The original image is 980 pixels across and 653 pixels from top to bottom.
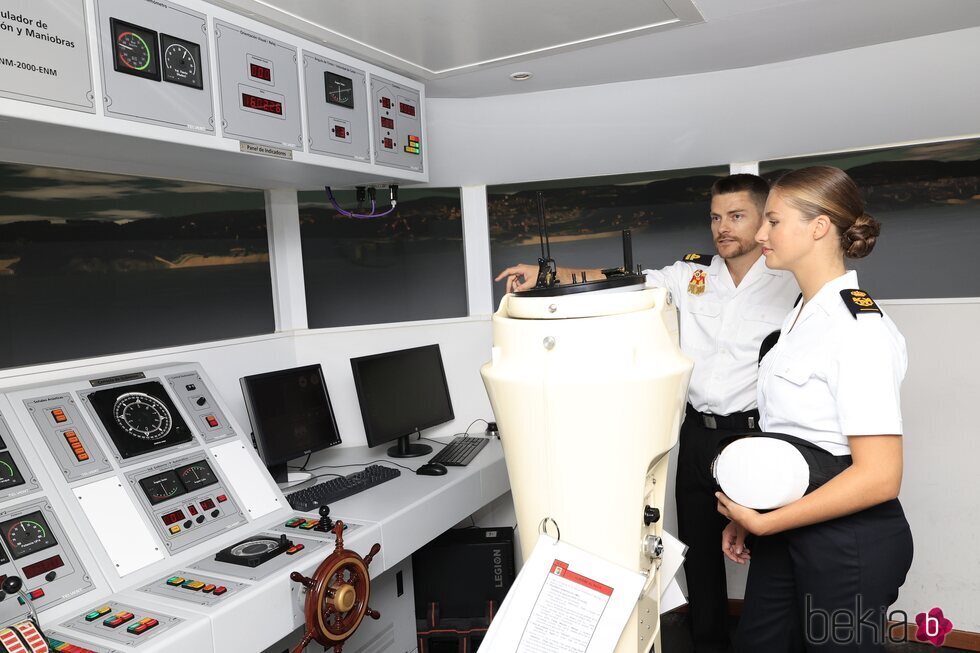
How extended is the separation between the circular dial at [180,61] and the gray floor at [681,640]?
9.15 ft

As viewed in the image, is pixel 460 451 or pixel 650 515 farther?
pixel 460 451

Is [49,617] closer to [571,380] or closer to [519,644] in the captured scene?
[519,644]

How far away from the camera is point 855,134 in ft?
9.20

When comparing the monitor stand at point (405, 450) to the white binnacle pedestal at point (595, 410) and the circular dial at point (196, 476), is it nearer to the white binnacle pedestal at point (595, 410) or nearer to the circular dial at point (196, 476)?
the circular dial at point (196, 476)

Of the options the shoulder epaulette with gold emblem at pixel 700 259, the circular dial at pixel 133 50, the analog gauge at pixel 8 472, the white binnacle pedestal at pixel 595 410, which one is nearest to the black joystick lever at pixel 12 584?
the analog gauge at pixel 8 472

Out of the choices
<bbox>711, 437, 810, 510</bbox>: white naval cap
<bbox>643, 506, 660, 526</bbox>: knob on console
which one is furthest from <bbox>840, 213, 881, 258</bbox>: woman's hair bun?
<bbox>643, 506, 660, 526</bbox>: knob on console

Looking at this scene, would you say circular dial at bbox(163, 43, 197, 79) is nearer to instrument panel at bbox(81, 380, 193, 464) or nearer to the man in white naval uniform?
instrument panel at bbox(81, 380, 193, 464)

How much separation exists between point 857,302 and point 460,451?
182 centimetres

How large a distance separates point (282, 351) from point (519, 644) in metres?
2.19

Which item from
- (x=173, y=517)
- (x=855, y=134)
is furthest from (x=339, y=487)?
(x=855, y=134)

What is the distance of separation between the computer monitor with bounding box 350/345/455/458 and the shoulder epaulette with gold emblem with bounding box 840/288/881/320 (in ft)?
6.16

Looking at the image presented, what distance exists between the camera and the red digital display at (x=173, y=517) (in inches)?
76.5

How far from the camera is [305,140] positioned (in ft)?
7.23

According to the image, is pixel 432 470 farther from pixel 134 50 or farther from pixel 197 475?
pixel 134 50
